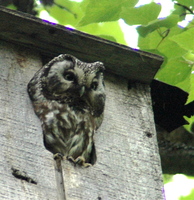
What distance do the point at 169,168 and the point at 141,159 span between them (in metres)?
0.92

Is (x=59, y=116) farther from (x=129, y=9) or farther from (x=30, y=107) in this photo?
(x=129, y=9)

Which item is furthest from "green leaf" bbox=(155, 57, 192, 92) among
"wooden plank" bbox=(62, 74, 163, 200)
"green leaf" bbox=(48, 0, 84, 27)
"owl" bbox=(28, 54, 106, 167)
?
"green leaf" bbox=(48, 0, 84, 27)

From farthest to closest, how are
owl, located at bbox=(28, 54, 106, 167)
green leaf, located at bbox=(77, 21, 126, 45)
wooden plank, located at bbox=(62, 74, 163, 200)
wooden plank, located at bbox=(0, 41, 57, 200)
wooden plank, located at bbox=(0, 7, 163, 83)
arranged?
1. green leaf, located at bbox=(77, 21, 126, 45)
2. wooden plank, located at bbox=(0, 7, 163, 83)
3. owl, located at bbox=(28, 54, 106, 167)
4. wooden plank, located at bbox=(62, 74, 163, 200)
5. wooden plank, located at bbox=(0, 41, 57, 200)

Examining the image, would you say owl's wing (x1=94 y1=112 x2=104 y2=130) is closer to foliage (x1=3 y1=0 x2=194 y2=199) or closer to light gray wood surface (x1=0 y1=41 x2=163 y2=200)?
light gray wood surface (x1=0 y1=41 x2=163 y2=200)

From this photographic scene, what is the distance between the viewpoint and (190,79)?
124 inches

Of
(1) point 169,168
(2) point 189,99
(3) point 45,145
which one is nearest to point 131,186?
(3) point 45,145

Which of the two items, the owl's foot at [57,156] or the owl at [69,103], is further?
the owl at [69,103]

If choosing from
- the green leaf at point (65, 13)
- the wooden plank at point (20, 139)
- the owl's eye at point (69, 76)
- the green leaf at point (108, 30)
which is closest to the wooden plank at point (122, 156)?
the wooden plank at point (20, 139)

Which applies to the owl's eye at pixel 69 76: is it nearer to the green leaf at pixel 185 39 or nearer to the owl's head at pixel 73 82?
the owl's head at pixel 73 82

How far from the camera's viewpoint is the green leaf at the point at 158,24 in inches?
116

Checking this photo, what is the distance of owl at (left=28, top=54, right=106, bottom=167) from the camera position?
2797 millimetres

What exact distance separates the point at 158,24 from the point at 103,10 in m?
0.25

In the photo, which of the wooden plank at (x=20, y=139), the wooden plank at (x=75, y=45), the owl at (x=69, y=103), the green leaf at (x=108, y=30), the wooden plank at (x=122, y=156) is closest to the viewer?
the wooden plank at (x=20, y=139)

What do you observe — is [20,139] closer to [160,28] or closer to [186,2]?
[160,28]
